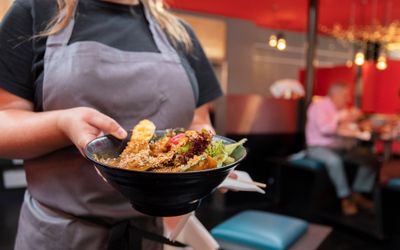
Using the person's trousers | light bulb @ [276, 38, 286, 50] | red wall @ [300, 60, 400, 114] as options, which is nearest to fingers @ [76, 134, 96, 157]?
the person's trousers

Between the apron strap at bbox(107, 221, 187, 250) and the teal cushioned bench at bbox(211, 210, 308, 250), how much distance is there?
1131mm

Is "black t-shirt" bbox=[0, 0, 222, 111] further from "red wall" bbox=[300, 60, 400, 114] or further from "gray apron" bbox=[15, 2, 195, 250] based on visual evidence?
"red wall" bbox=[300, 60, 400, 114]

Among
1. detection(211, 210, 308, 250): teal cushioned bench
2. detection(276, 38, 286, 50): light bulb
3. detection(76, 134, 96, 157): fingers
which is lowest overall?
detection(211, 210, 308, 250): teal cushioned bench

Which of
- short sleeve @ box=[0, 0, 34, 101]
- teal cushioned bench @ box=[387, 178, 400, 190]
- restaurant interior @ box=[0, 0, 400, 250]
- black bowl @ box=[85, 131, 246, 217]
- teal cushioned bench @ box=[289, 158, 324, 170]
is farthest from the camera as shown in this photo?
teal cushioned bench @ box=[289, 158, 324, 170]

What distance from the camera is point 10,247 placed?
2600mm

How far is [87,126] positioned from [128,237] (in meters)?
0.26

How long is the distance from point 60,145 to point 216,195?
3271mm

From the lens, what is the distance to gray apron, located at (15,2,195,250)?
0.74 metres

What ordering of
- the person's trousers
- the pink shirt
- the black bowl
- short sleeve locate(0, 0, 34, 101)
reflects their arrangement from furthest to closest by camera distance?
the pink shirt < the person's trousers < short sleeve locate(0, 0, 34, 101) < the black bowl

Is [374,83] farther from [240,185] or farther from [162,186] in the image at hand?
[162,186]

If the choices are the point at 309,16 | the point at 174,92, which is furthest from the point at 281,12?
the point at 174,92

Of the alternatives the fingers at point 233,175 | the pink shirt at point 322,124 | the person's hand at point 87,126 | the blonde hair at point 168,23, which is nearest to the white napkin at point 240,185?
the fingers at point 233,175

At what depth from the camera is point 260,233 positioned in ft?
5.93

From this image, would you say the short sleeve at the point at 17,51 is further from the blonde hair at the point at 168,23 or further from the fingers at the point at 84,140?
the fingers at the point at 84,140
